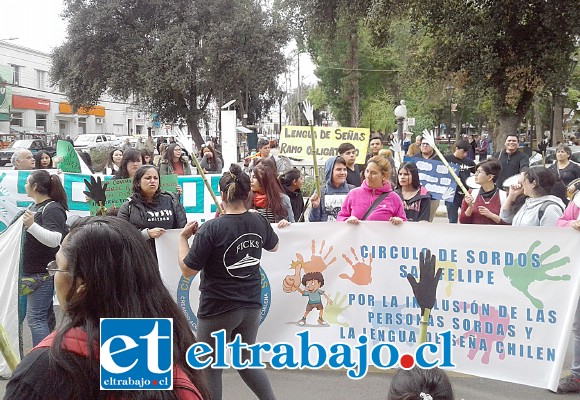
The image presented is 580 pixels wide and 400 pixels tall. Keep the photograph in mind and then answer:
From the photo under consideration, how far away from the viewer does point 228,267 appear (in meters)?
3.52

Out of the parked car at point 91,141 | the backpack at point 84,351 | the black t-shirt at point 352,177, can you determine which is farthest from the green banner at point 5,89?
the backpack at point 84,351

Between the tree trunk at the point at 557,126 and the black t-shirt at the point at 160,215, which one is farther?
the tree trunk at the point at 557,126

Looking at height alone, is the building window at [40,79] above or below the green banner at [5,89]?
above

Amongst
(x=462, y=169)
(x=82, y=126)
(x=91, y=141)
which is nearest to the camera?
(x=462, y=169)

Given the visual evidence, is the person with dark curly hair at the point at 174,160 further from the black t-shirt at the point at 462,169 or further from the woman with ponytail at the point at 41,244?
the black t-shirt at the point at 462,169

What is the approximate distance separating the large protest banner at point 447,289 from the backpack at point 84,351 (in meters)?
3.30

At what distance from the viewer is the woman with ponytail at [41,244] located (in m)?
4.64

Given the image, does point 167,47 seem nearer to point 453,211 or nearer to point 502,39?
point 502,39

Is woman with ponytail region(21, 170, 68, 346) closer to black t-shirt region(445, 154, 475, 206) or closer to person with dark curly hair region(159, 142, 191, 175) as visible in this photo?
person with dark curly hair region(159, 142, 191, 175)

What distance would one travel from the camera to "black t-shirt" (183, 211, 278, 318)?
3.47m

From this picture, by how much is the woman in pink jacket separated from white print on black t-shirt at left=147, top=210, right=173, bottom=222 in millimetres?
1485

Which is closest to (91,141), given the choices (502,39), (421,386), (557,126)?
(557,126)

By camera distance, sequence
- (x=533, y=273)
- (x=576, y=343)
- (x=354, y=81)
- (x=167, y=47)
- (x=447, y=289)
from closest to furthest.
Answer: (x=533, y=273)
(x=576, y=343)
(x=447, y=289)
(x=167, y=47)
(x=354, y=81)

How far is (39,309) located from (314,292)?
2192 mm
